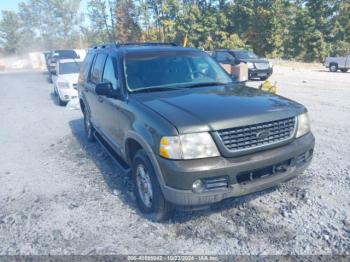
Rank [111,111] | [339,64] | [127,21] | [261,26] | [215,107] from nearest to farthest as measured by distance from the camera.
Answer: [215,107], [111,111], [339,64], [261,26], [127,21]

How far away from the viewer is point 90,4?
69.1 meters

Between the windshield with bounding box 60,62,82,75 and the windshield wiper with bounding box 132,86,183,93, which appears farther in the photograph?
the windshield with bounding box 60,62,82,75

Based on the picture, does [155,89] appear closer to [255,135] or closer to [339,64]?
[255,135]

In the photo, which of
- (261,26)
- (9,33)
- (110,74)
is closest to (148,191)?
(110,74)

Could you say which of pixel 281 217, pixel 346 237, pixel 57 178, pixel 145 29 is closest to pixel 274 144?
pixel 281 217

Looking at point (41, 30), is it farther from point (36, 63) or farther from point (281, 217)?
point (281, 217)

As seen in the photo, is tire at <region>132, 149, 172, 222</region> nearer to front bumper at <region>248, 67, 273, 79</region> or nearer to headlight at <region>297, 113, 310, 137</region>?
headlight at <region>297, 113, 310, 137</region>

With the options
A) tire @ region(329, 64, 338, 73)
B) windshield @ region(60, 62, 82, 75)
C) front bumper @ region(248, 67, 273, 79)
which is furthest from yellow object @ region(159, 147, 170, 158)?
tire @ region(329, 64, 338, 73)

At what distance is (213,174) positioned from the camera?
9.33 feet

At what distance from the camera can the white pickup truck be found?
23114mm

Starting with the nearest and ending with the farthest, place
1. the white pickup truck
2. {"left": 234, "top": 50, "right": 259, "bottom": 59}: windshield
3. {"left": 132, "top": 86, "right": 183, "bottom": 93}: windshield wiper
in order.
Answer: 1. {"left": 132, "top": 86, "right": 183, "bottom": 93}: windshield wiper
2. {"left": 234, "top": 50, "right": 259, "bottom": 59}: windshield
3. the white pickup truck

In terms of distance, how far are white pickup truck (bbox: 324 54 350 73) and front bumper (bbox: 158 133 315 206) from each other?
23.7m

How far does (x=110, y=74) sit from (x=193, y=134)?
210cm

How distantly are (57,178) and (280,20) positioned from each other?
3936 cm
